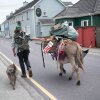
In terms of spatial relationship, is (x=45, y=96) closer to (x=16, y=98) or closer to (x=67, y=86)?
(x=16, y=98)

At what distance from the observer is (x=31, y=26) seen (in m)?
62.2

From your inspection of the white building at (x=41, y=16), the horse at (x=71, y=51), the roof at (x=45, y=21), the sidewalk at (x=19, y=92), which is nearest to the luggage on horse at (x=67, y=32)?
the horse at (x=71, y=51)

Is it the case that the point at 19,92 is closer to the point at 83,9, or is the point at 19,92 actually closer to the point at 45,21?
the point at 83,9

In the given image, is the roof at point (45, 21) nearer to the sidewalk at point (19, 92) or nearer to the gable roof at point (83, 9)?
the gable roof at point (83, 9)

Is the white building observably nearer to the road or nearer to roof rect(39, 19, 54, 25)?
roof rect(39, 19, 54, 25)

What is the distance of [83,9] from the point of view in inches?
1662

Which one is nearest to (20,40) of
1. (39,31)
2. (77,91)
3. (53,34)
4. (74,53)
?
(53,34)

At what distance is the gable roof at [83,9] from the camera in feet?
129

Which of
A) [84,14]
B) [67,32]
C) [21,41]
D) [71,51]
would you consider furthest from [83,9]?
[71,51]

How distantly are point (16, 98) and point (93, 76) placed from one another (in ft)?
12.6

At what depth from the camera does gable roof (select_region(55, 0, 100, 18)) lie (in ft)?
129

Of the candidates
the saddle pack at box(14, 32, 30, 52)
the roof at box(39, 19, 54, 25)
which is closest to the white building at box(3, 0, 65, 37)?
the roof at box(39, 19, 54, 25)

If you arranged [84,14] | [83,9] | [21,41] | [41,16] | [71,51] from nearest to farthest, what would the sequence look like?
[71,51] → [21,41] → [84,14] → [83,9] → [41,16]

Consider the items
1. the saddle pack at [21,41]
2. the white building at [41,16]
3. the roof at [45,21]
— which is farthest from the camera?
the white building at [41,16]
